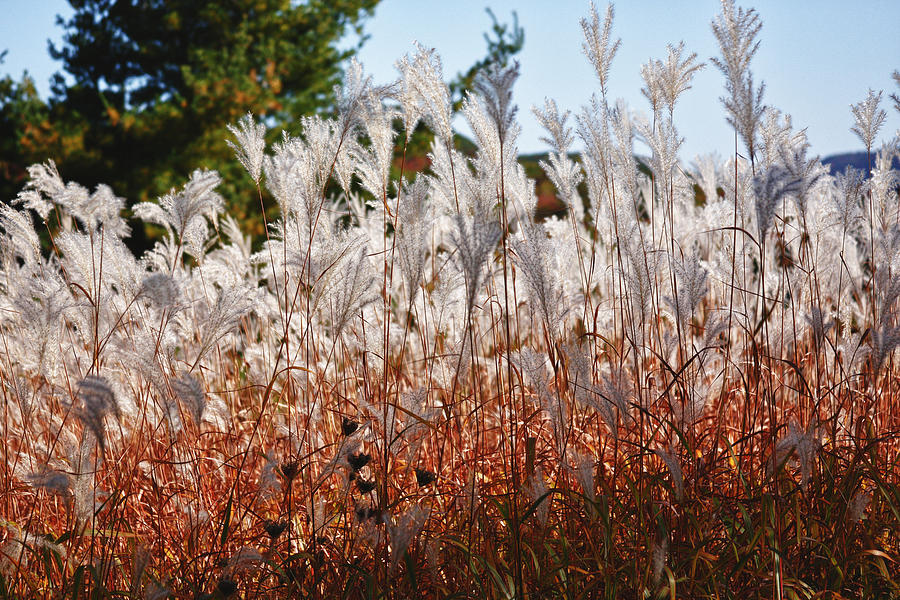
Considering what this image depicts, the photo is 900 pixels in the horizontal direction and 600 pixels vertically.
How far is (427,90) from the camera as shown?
5.82ft

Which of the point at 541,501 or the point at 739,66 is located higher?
the point at 739,66

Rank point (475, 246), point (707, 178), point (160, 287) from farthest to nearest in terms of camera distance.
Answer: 1. point (707, 178)
2. point (160, 287)
3. point (475, 246)

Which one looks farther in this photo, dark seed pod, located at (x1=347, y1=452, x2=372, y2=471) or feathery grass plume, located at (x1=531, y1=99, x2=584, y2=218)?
feathery grass plume, located at (x1=531, y1=99, x2=584, y2=218)

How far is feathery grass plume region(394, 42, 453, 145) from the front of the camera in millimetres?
1780

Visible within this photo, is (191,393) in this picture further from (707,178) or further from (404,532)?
(707,178)

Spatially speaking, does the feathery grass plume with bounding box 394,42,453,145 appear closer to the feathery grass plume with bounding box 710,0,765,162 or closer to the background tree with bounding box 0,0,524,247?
the feathery grass plume with bounding box 710,0,765,162

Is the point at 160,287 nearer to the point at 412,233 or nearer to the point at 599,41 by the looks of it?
the point at 412,233

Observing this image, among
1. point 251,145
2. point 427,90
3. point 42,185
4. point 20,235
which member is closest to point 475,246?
point 427,90

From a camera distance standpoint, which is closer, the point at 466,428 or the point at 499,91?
the point at 499,91

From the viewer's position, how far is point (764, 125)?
213cm

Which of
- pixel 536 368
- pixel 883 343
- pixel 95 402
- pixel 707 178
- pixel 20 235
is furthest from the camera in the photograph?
pixel 707 178

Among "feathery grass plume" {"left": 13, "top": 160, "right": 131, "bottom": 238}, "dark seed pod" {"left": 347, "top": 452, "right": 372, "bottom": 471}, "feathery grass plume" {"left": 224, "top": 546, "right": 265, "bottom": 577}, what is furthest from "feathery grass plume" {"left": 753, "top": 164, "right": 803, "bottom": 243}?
"feathery grass plume" {"left": 13, "top": 160, "right": 131, "bottom": 238}

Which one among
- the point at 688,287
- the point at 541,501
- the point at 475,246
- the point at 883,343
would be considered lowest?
the point at 541,501

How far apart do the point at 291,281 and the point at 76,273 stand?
0.81 m
